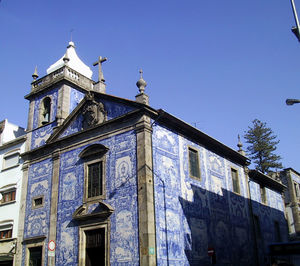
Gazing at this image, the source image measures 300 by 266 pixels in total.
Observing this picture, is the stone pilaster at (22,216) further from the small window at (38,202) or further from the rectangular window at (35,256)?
the small window at (38,202)

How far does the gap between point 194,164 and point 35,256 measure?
10.0m

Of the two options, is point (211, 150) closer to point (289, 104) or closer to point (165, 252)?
point (165, 252)

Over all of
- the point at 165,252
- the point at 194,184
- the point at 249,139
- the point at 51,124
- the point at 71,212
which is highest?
the point at 249,139

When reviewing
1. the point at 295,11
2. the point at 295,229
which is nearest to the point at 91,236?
the point at 295,11

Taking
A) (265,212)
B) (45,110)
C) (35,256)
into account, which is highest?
(45,110)

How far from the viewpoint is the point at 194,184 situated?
20.0 metres

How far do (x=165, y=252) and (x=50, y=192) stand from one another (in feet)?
26.0

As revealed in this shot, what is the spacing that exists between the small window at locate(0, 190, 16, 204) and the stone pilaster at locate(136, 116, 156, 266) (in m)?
10.6

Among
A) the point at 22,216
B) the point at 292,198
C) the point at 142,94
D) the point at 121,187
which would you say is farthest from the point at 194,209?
the point at 292,198

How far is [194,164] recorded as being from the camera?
20766 millimetres

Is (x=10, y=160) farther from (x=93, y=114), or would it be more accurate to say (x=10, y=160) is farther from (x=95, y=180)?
(x=95, y=180)

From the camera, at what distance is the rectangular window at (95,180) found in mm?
18348

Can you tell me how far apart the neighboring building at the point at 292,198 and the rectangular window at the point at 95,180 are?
25193mm

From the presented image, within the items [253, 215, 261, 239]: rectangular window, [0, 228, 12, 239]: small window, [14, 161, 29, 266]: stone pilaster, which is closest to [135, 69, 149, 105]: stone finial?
[14, 161, 29, 266]: stone pilaster
